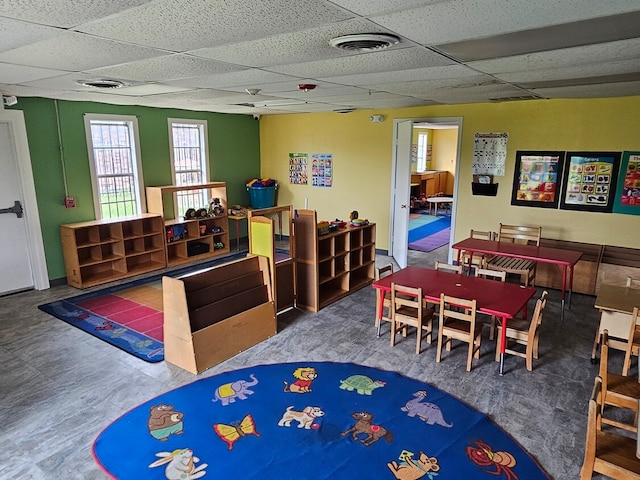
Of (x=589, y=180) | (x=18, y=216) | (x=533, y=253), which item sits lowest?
(x=533, y=253)

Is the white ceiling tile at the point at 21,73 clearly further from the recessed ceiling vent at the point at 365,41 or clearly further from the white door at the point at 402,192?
the white door at the point at 402,192

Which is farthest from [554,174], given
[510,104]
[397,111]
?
[397,111]

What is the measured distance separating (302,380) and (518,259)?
3.67 m

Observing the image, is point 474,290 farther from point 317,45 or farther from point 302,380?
point 317,45

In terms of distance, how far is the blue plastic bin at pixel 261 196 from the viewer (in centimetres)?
853

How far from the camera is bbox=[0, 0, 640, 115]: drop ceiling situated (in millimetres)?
1916

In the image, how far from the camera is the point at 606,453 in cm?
219

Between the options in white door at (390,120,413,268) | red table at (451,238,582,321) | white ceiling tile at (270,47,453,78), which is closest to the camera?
white ceiling tile at (270,47,453,78)

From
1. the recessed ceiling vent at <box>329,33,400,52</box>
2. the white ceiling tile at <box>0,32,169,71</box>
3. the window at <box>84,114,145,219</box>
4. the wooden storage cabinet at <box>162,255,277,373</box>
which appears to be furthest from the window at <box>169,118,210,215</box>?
the recessed ceiling vent at <box>329,33,400,52</box>

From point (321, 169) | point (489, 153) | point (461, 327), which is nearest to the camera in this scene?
point (461, 327)

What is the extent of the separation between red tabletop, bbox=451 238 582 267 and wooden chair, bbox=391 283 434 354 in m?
1.59

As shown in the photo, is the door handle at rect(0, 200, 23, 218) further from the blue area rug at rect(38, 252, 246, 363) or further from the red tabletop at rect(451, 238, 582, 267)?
the red tabletop at rect(451, 238, 582, 267)

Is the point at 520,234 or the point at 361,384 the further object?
the point at 520,234

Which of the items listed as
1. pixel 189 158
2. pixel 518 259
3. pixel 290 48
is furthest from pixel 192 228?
pixel 290 48
